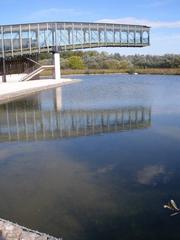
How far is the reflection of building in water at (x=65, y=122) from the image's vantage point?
43.1ft

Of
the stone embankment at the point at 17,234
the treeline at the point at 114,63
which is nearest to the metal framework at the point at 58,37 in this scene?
the treeline at the point at 114,63

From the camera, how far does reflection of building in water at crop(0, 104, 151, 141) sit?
1314cm

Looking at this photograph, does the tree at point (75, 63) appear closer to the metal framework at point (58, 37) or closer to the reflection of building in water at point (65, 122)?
the metal framework at point (58, 37)

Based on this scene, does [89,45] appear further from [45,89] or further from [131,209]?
[131,209]

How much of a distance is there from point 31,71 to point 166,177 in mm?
33843

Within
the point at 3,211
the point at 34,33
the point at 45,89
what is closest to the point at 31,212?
the point at 3,211

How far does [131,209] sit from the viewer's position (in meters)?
Answer: 6.54

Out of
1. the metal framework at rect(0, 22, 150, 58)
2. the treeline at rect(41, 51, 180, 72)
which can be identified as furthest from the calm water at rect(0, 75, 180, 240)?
the treeline at rect(41, 51, 180, 72)

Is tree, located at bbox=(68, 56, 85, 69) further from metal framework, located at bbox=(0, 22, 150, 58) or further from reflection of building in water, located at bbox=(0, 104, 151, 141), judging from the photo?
reflection of building in water, located at bbox=(0, 104, 151, 141)

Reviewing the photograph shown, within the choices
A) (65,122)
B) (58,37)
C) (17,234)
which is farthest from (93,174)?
(58,37)

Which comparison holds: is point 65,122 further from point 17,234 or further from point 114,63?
point 114,63

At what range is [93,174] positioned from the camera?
8.45 m

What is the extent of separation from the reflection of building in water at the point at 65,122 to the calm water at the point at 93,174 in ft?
0.12

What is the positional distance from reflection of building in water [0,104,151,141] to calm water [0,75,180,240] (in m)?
0.04
